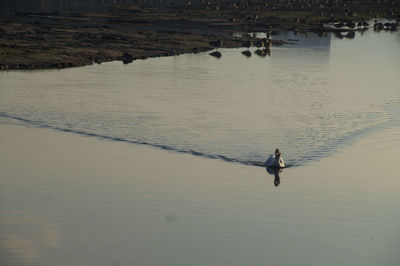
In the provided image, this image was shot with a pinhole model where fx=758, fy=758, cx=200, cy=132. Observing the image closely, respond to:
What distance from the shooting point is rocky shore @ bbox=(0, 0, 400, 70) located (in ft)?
226

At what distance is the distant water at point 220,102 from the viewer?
3747 cm

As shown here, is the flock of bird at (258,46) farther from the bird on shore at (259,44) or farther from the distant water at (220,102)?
the distant water at (220,102)

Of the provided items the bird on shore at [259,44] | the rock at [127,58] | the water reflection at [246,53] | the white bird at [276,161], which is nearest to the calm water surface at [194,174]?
the white bird at [276,161]

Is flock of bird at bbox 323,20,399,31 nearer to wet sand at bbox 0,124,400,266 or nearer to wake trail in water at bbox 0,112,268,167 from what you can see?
wake trail in water at bbox 0,112,268,167

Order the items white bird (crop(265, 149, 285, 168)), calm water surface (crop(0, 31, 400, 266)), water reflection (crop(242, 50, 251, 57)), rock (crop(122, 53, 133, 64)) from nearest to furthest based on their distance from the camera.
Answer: calm water surface (crop(0, 31, 400, 266)) → white bird (crop(265, 149, 285, 168)) → rock (crop(122, 53, 133, 64)) → water reflection (crop(242, 50, 251, 57))

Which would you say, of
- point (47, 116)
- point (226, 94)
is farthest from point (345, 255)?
point (226, 94)

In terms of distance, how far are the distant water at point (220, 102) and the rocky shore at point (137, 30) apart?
3523mm

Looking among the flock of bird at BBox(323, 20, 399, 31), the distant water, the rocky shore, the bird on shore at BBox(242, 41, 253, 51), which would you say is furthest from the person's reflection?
the flock of bird at BBox(323, 20, 399, 31)

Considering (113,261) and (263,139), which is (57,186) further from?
(263,139)

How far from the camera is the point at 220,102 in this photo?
161 feet

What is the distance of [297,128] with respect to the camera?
41.1 m

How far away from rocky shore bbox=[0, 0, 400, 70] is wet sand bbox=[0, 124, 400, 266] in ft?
106

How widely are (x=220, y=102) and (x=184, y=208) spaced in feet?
77.2

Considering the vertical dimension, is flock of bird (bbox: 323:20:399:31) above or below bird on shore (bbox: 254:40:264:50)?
above
